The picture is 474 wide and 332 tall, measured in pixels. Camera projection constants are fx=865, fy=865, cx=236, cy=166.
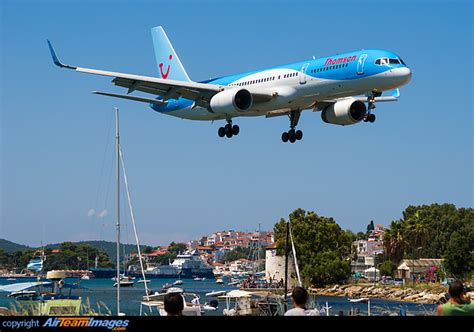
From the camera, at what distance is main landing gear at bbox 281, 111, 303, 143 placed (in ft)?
174

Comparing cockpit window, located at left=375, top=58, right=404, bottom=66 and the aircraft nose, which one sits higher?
cockpit window, located at left=375, top=58, right=404, bottom=66

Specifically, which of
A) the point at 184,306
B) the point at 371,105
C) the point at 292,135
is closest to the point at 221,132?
the point at 292,135

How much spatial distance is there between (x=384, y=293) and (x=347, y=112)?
84114 mm

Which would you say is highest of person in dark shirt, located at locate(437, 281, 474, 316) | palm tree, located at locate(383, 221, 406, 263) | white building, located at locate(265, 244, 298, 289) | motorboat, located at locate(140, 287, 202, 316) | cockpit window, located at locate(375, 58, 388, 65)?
cockpit window, located at locate(375, 58, 388, 65)

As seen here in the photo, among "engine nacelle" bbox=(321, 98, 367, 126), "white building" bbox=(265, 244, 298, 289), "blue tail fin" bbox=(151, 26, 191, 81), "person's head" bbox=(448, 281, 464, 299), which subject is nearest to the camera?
"person's head" bbox=(448, 281, 464, 299)

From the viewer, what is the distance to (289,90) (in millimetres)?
48906

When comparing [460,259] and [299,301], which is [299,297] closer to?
[299,301]

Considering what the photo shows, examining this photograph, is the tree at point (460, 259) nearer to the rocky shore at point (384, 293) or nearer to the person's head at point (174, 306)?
the rocky shore at point (384, 293)

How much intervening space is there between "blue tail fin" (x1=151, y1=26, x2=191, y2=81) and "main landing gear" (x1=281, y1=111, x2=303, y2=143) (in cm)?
1531

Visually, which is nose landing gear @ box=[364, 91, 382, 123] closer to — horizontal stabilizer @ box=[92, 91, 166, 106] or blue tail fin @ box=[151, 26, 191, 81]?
horizontal stabilizer @ box=[92, 91, 166, 106]

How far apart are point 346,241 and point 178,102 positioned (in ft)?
323

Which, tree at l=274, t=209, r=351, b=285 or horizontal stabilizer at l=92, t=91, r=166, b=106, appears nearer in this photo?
horizontal stabilizer at l=92, t=91, r=166, b=106

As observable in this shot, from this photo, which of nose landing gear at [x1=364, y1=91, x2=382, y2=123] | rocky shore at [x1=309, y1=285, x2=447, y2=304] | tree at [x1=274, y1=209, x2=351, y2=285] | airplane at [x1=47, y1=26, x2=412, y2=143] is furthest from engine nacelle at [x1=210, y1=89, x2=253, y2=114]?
tree at [x1=274, y1=209, x2=351, y2=285]
